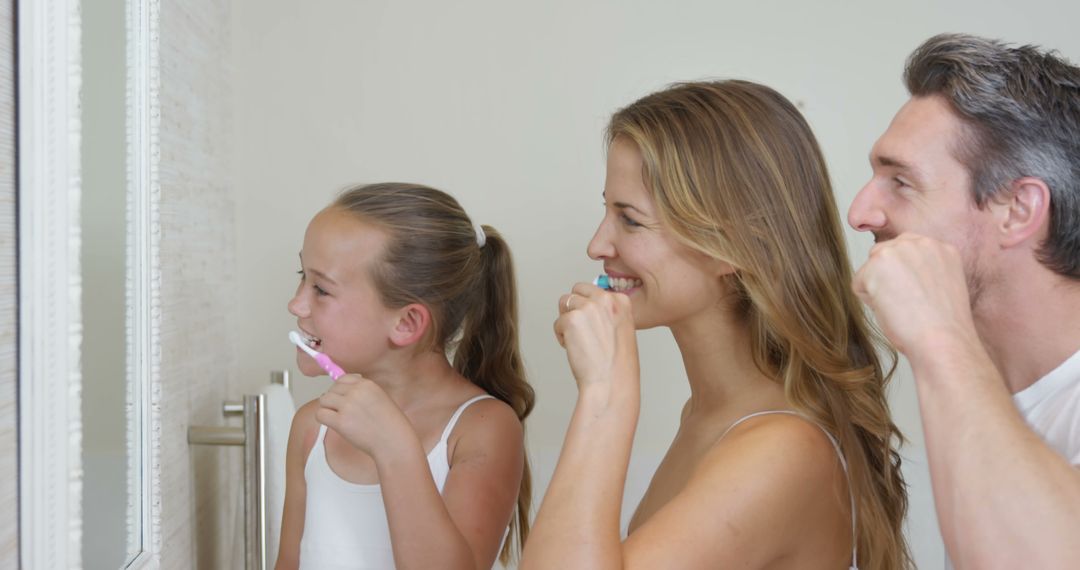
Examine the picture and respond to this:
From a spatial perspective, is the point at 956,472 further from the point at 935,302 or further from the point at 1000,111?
the point at 1000,111

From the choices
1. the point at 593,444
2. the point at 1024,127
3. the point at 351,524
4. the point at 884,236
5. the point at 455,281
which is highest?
the point at 1024,127

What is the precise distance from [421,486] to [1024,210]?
0.70 metres

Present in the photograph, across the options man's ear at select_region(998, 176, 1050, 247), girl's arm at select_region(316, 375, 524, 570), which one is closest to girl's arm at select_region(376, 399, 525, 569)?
girl's arm at select_region(316, 375, 524, 570)

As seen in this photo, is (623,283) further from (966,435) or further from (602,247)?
(966,435)

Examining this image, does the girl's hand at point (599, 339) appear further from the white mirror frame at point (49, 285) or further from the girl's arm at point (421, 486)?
the white mirror frame at point (49, 285)

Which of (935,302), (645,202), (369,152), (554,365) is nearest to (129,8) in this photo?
(645,202)

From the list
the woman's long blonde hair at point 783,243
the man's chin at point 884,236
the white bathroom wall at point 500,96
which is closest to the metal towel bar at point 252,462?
the white bathroom wall at point 500,96

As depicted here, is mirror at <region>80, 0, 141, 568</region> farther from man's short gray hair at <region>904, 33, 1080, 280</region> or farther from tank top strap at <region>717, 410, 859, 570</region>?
man's short gray hair at <region>904, 33, 1080, 280</region>

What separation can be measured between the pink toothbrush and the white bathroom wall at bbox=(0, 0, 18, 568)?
19.7 inches

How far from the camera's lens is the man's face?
0.98 m

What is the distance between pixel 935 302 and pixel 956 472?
15 centimetres

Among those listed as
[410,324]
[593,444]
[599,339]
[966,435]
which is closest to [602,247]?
[599,339]

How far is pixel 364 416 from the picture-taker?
3.88 ft

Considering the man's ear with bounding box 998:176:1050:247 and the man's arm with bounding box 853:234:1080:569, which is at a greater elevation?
the man's ear with bounding box 998:176:1050:247
